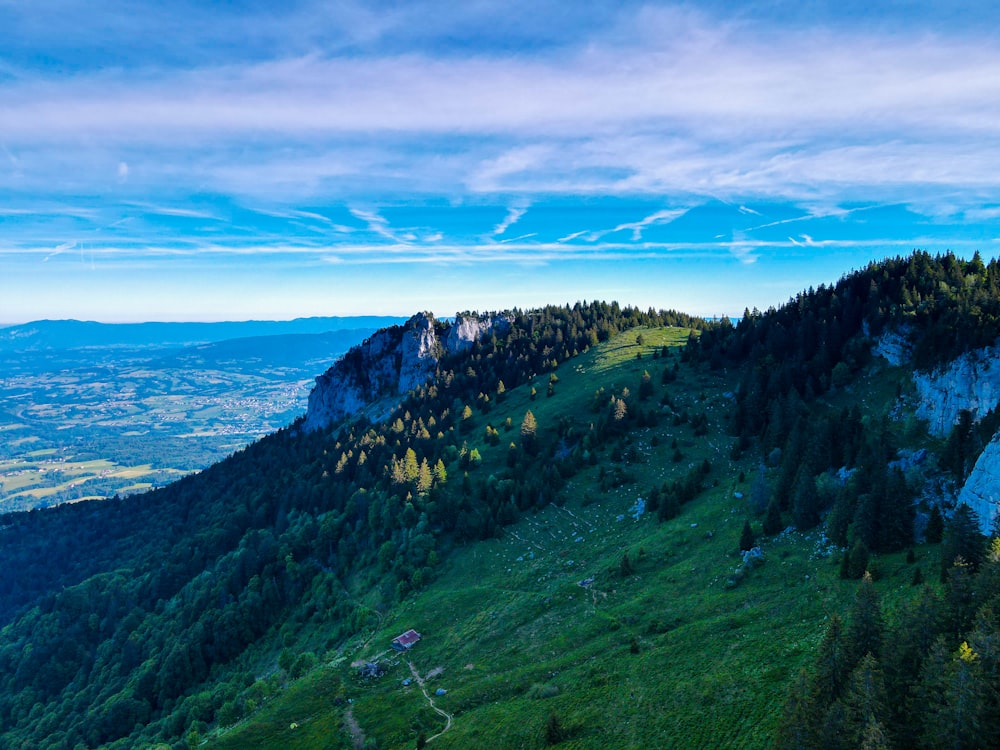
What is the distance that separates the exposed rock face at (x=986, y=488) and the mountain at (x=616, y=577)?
1.66m

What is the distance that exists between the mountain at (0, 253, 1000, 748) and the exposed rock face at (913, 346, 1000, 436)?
0.61 m

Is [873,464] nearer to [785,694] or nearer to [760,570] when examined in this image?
[760,570]

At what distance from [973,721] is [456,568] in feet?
257

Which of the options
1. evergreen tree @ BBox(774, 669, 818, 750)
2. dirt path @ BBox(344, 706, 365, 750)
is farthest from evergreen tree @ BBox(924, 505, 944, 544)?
dirt path @ BBox(344, 706, 365, 750)

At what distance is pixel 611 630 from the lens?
6281cm

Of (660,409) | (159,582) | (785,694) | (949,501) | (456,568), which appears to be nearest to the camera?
(785,694)

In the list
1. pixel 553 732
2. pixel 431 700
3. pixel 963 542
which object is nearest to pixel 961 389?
pixel 963 542

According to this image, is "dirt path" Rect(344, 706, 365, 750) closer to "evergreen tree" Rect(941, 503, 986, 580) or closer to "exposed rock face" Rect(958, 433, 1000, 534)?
Answer: "evergreen tree" Rect(941, 503, 986, 580)

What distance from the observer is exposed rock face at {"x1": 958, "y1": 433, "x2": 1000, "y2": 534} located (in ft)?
152

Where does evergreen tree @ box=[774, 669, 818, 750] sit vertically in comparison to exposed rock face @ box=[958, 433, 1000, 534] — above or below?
below

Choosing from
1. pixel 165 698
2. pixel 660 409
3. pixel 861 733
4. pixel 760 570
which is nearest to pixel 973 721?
pixel 861 733

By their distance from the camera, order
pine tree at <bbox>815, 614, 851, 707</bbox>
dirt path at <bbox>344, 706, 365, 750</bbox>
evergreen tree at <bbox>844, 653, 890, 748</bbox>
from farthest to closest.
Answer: dirt path at <bbox>344, 706, 365, 750</bbox> < pine tree at <bbox>815, 614, 851, 707</bbox> < evergreen tree at <bbox>844, 653, 890, 748</bbox>

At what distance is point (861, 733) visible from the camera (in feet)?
98.4

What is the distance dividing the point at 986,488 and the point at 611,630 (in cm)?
4032
